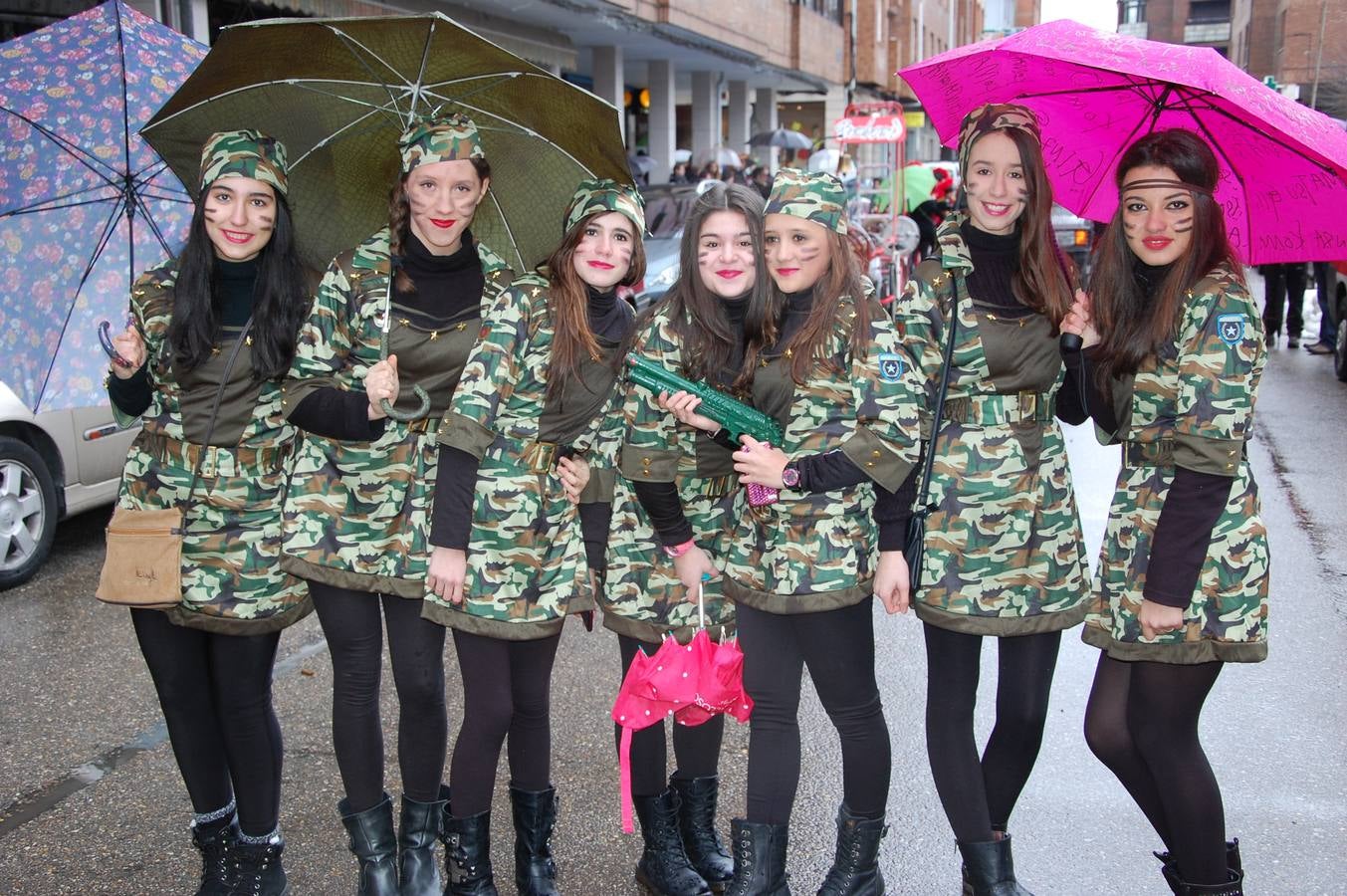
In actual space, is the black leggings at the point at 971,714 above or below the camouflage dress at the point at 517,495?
below

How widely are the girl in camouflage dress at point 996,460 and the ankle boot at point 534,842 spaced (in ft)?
3.48

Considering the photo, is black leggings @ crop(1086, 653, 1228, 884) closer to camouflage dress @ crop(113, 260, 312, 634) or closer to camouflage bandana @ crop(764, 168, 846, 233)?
camouflage bandana @ crop(764, 168, 846, 233)

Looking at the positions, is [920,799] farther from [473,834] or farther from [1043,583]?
[473,834]

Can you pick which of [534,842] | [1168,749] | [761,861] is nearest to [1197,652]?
[1168,749]

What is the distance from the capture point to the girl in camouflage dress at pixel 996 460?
3.09 m

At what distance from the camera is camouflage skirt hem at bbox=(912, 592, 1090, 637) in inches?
121

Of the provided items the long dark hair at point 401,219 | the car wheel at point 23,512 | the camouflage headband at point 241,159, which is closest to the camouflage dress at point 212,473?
the camouflage headband at point 241,159

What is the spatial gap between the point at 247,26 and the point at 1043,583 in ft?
7.73

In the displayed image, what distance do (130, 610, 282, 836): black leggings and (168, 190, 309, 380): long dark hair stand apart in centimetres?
70

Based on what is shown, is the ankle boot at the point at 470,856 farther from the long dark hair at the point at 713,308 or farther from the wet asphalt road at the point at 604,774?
the long dark hair at the point at 713,308

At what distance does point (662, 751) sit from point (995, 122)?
1.90m

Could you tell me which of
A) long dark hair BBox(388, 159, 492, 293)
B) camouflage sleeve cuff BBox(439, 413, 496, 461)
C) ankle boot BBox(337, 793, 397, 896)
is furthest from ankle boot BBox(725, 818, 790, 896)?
long dark hair BBox(388, 159, 492, 293)

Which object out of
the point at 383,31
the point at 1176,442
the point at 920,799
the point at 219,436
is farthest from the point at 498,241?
the point at 920,799

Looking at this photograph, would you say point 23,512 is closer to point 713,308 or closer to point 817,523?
point 713,308
